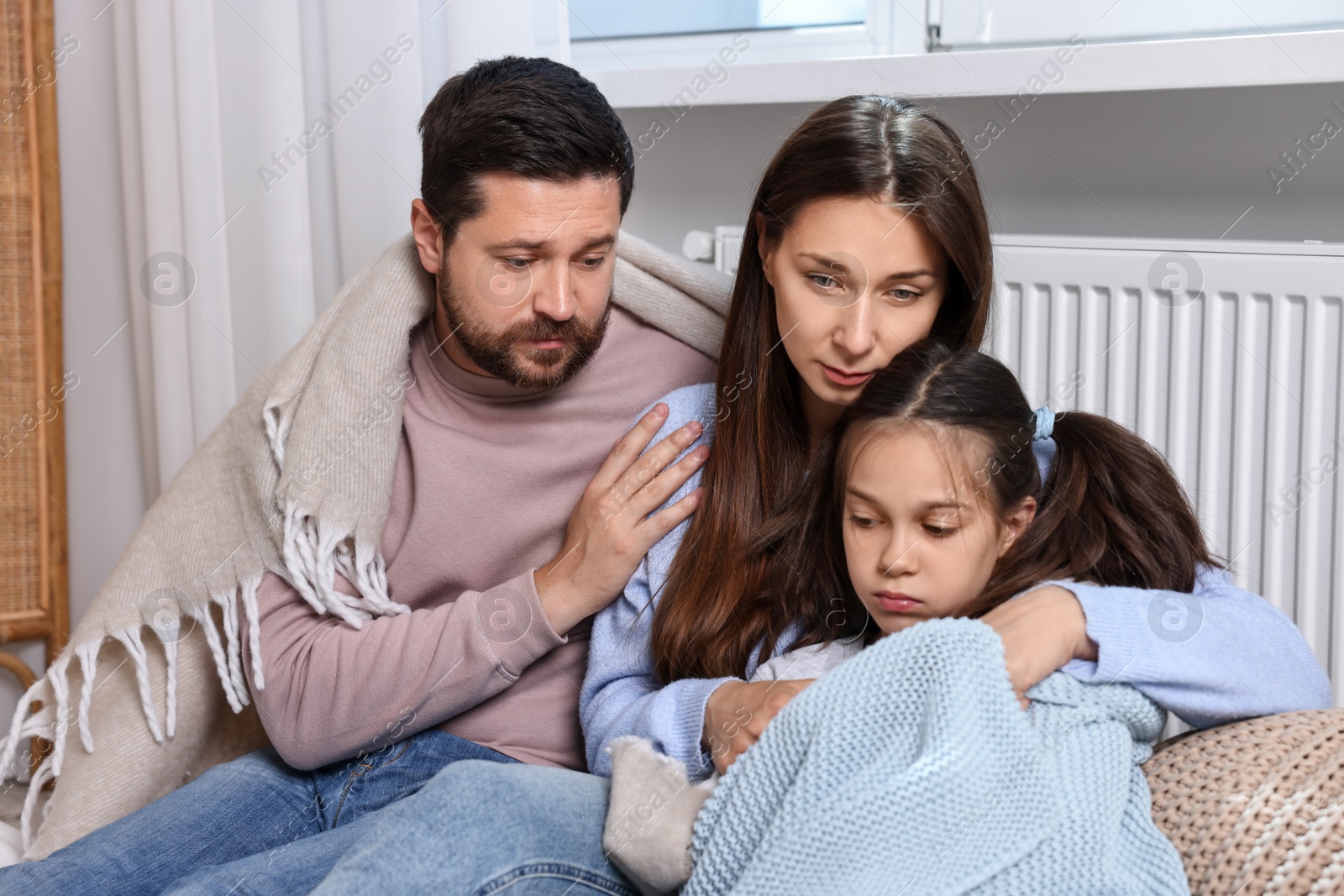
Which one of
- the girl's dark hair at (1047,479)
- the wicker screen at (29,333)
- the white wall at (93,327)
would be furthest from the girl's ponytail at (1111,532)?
the white wall at (93,327)

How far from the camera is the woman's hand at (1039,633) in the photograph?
91cm

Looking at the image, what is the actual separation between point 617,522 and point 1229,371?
2.64 ft

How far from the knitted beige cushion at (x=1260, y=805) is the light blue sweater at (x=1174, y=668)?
0.10 feet

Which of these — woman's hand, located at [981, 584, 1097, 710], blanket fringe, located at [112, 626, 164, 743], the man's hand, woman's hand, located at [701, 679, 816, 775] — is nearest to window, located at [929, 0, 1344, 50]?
the man's hand

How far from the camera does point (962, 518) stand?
1.01 m

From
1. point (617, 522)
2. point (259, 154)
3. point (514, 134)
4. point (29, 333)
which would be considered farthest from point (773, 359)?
point (29, 333)

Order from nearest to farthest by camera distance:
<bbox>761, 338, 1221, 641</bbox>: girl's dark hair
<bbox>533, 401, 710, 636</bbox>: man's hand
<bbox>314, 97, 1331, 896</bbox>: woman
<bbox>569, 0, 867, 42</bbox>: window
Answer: <bbox>314, 97, 1331, 896</bbox>: woman
<bbox>761, 338, 1221, 641</bbox>: girl's dark hair
<bbox>533, 401, 710, 636</bbox>: man's hand
<bbox>569, 0, 867, 42</bbox>: window

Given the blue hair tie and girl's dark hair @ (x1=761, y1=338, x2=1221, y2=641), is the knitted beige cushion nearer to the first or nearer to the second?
girl's dark hair @ (x1=761, y1=338, x2=1221, y2=641)

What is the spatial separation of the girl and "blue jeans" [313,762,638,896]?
0.11ft

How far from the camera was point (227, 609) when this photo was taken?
50.2 inches

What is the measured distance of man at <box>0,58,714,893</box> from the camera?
1188 millimetres

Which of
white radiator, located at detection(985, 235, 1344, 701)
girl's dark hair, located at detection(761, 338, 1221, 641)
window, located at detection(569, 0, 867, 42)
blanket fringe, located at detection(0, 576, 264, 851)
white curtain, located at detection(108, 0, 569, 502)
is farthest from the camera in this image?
window, located at detection(569, 0, 867, 42)

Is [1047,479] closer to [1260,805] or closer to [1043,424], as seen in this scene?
[1043,424]

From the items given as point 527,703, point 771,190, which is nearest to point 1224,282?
point 771,190
